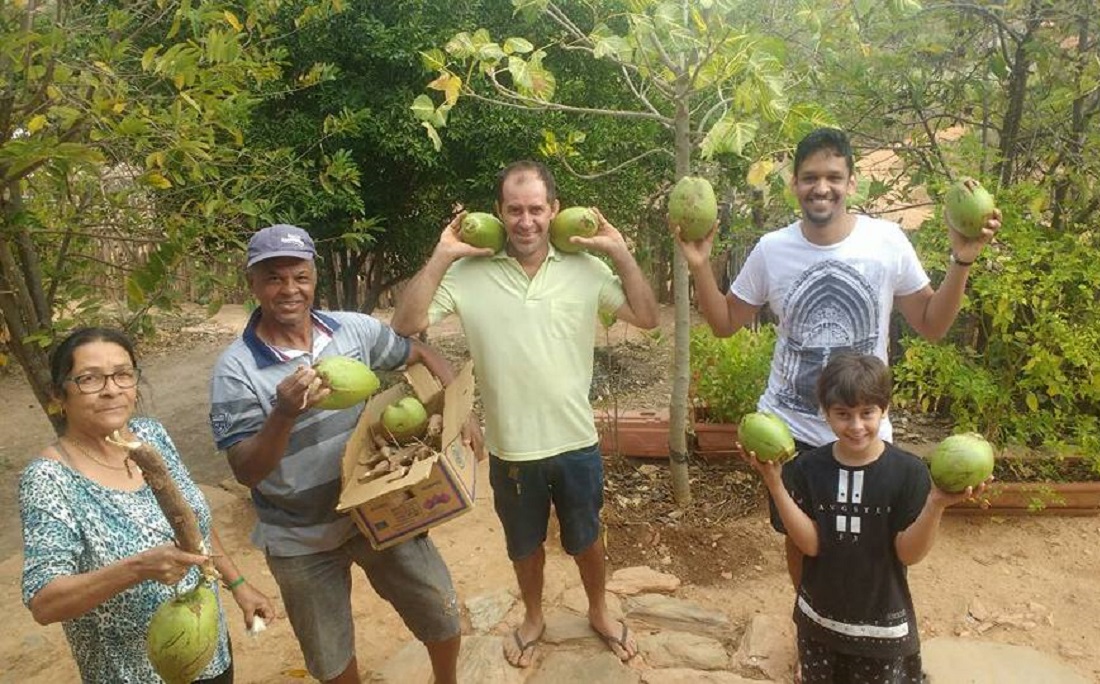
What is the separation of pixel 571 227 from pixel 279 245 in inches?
38.6

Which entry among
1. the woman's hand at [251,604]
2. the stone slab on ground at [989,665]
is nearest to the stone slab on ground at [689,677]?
the stone slab on ground at [989,665]

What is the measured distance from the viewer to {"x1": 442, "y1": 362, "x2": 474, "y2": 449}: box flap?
236 centimetres

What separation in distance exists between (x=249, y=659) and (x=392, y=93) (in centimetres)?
348

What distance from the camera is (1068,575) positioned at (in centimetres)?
371

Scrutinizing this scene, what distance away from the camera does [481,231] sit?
8.76ft

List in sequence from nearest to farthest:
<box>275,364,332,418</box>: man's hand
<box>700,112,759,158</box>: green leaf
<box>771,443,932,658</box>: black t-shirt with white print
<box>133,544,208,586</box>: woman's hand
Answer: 1. <box>133,544,208,586</box>: woman's hand
2. <box>275,364,332,418</box>: man's hand
3. <box>771,443,932,658</box>: black t-shirt with white print
4. <box>700,112,759,158</box>: green leaf

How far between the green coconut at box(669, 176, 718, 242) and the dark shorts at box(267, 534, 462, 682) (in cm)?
140

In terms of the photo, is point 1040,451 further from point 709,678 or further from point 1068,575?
point 709,678

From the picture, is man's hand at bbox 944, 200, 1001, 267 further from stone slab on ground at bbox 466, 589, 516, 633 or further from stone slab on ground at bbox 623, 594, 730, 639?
stone slab on ground at bbox 466, 589, 516, 633

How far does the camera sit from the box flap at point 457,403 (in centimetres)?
236

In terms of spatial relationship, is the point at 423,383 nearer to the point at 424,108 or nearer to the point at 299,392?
the point at 299,392

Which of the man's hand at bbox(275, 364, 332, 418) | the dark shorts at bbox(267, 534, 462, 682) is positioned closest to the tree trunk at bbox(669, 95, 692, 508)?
the dark shorts at bbox(267, 534, 462, 682)

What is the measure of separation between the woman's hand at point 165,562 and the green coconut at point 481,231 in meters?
1.42

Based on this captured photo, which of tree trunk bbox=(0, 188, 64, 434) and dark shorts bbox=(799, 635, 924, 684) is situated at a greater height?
tree trunk bbox=(0, 188, 64, 434)
